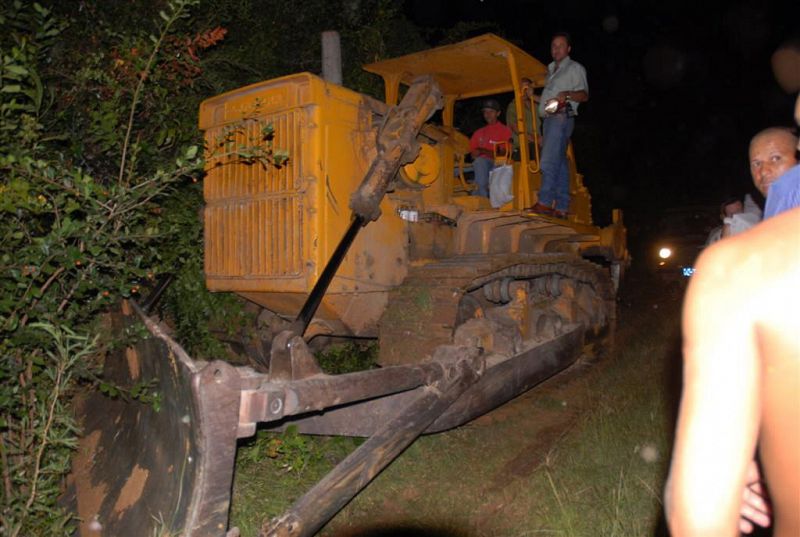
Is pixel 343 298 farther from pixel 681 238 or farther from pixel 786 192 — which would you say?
pixel 681 238

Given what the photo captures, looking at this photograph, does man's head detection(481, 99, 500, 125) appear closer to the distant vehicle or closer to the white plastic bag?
the white plastic bag

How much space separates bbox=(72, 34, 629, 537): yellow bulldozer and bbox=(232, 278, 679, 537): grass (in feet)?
1.70

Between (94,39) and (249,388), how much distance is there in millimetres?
3906

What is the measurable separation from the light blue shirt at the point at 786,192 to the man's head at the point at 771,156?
78.9 inches

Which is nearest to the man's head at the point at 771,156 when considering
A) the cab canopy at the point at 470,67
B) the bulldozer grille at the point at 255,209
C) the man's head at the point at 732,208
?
the cab canopy at the point at 470,67

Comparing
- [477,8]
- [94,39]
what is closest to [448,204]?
[94,39]

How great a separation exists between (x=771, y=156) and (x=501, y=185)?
2.38 m

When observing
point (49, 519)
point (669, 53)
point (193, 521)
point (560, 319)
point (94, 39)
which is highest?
point (669, 53)

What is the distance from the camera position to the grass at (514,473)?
11.7 feet

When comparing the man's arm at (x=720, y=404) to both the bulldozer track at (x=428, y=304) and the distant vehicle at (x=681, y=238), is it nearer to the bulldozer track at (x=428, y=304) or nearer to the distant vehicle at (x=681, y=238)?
the bulldozer track at (x=428, y=304)

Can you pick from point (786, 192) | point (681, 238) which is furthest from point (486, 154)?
point (681, 238)

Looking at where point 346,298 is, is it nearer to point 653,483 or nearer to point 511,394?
point 511,394

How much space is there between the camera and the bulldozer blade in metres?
2.27

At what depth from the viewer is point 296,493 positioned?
13.2 ft
